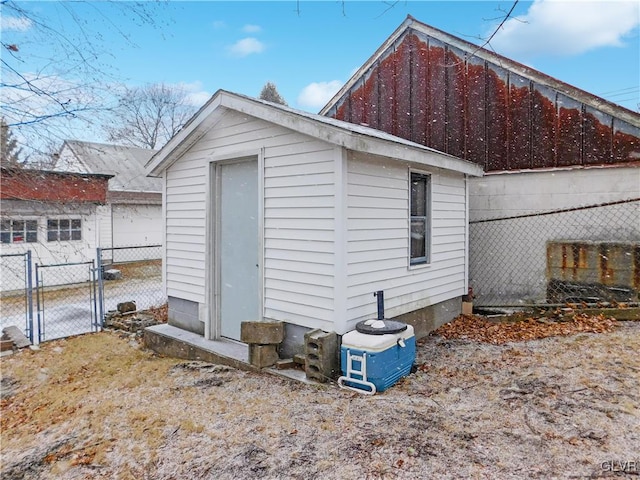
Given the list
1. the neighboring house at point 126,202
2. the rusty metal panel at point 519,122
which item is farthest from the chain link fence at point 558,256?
the neighboring house at point 126,202

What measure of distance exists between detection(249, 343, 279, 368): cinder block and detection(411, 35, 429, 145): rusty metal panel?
562 cm

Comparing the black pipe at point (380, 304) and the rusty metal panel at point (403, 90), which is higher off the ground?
the rusty metal panel at point (403, 90)

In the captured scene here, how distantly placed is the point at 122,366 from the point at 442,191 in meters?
5.37

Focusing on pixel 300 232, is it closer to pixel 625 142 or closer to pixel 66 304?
pixel 625 142

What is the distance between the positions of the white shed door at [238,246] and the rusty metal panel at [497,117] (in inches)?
183

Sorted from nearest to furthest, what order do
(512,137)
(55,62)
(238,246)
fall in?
(55,62) → (238,246) → (512,137)

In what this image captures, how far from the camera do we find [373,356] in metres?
3.97

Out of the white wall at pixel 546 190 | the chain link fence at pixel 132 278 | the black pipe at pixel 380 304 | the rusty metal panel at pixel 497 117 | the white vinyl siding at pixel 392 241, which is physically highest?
the rusty metal panel at pixel 497 117

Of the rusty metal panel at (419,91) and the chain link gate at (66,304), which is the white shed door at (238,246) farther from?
the rusty metal panel at (419,91)

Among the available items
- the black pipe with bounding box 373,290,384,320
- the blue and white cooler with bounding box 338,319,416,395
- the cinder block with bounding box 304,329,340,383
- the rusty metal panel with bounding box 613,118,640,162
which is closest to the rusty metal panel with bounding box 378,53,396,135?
the rusty metal panel with bounding box 613,118,640,162

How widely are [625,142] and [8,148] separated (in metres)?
8.29

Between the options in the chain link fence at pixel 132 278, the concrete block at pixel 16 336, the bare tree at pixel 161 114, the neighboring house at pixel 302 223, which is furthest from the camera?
the bare tree at pixel 161 114

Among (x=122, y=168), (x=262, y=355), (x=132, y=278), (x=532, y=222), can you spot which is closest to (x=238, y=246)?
(x=262, y=355)

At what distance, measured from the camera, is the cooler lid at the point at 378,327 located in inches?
163
